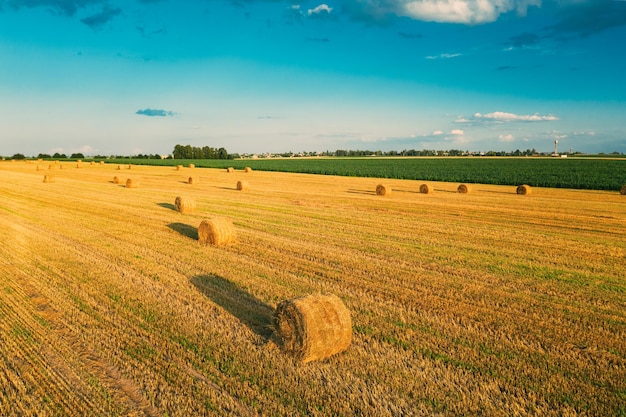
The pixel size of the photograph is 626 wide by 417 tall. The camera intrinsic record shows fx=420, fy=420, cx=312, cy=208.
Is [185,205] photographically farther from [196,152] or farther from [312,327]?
[196,152]

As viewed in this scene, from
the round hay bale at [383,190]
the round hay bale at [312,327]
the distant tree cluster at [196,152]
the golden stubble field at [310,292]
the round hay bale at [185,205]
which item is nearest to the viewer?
the golden stubble field at [310,292]

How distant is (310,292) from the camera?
8.80m

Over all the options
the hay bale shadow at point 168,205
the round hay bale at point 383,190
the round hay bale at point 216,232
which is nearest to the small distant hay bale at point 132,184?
the hay bale shadow at point 168,205

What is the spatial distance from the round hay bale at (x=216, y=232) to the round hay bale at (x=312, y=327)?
6666 mm

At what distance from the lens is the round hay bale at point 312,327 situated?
244 inches

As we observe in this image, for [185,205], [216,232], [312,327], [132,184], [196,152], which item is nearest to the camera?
[312,327]

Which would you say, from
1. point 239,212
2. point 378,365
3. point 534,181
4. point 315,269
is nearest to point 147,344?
point 378,365

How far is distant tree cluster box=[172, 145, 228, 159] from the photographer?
134 metres

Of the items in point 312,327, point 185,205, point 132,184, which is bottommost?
point 312,327

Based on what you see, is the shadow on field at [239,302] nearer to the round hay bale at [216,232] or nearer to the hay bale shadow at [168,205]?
the round hay bale at [216,232]

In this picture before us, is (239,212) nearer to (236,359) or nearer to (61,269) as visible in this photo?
(61,269)

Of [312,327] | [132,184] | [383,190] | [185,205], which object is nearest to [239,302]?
[312,327]

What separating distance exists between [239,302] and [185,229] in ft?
26.4

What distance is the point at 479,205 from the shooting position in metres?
21.9
